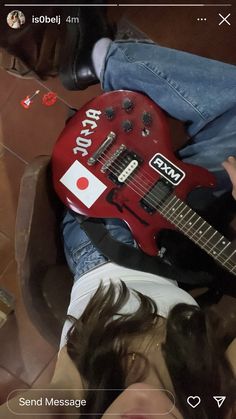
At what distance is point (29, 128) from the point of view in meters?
0.73

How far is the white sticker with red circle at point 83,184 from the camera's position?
0.69m

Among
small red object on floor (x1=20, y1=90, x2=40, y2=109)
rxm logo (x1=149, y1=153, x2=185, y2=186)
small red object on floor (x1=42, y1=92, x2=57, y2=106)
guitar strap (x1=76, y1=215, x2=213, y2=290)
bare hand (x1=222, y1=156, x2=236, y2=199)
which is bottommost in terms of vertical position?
guitar strap (x1=76, y1=215, x2=213, y2=290)

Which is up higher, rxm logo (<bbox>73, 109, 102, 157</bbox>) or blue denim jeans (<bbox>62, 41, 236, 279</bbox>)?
blue denim jeans (<bbox>62, 41, 236, 279</bbox>)

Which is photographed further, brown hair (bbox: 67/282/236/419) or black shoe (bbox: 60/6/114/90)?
black shoe (bbox: 60/6/114/90)

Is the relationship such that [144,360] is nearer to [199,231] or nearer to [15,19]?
[199,231]

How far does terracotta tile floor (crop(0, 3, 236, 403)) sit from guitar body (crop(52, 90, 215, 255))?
0.12ft

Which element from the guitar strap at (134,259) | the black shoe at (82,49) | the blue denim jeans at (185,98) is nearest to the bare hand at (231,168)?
the blue denim jeans at (185,98)

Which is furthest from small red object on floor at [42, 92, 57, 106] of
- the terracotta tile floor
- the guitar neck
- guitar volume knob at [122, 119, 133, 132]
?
the guitar neck

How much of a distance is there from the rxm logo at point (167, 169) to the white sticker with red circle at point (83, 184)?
2.9 inches

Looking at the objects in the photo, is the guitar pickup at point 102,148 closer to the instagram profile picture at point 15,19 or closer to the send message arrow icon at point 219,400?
the instagram profile picture at point 15,19

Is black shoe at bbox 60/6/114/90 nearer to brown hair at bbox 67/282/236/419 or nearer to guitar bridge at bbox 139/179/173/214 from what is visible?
guitar bridge at bbox 139/179/173/214

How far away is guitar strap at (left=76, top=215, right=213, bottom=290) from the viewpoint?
66cm

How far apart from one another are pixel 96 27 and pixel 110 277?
349 mm

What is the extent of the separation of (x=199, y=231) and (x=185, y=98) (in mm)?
184
